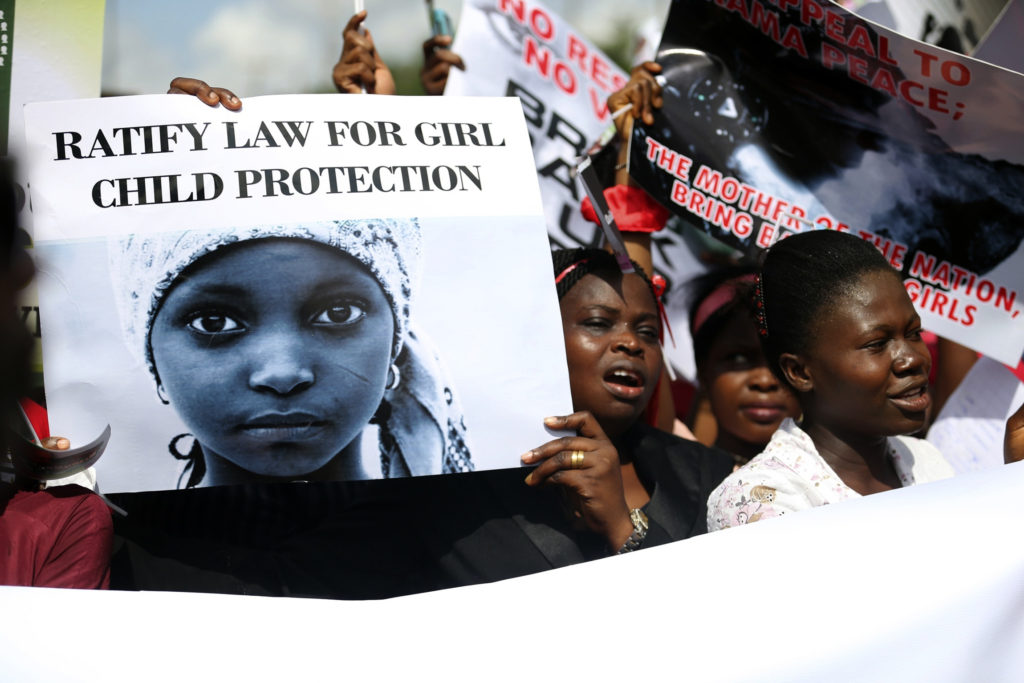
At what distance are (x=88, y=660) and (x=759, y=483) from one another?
116cm

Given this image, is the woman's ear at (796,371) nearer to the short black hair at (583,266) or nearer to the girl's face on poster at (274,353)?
the short black hair at (583,266)

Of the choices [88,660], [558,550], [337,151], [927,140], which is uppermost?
[927,140]

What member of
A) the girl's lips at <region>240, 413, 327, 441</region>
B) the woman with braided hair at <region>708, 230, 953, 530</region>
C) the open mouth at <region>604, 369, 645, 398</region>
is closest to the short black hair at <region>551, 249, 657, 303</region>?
the open mouth at <region>604, 369, 645, 398</region>

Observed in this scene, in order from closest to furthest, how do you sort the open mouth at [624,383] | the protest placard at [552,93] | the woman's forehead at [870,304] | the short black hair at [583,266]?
the woman's forehead at [870,304] < the open mouth at [624,383] < the short black hair at [583,266] < the protest placard at [552,93]

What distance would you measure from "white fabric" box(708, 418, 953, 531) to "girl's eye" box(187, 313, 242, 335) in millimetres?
953

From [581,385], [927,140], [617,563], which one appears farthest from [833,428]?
[927,140]

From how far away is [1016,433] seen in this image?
1809 millimetres

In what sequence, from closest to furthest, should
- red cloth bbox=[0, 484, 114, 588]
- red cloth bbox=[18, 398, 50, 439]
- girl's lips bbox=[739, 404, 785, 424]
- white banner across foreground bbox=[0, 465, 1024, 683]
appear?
white banner across foreground bbox=[0, 465, 1024, 683], red cloth bbox=[0, 484, 114, 588], red cloth bbox=[18, 398, 50, 439], girl's lips bbox=[739, 404, 785, 424]

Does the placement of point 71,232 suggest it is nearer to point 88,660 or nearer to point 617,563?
point 88,660

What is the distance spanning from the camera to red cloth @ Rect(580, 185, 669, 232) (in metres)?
2.52

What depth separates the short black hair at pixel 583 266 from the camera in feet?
7.05

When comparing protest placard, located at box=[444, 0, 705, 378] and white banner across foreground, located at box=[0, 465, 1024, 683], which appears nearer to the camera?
white banner across foreground, located at box=[0, 465, 1024, 683]

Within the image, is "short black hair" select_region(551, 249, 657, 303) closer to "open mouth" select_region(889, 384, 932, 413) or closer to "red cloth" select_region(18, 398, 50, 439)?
"open mouth" select_region(889, 384, 932, 413)

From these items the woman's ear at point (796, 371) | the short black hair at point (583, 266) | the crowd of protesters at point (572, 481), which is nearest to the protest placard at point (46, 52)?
the crowd of protesters at point (572, 481)
